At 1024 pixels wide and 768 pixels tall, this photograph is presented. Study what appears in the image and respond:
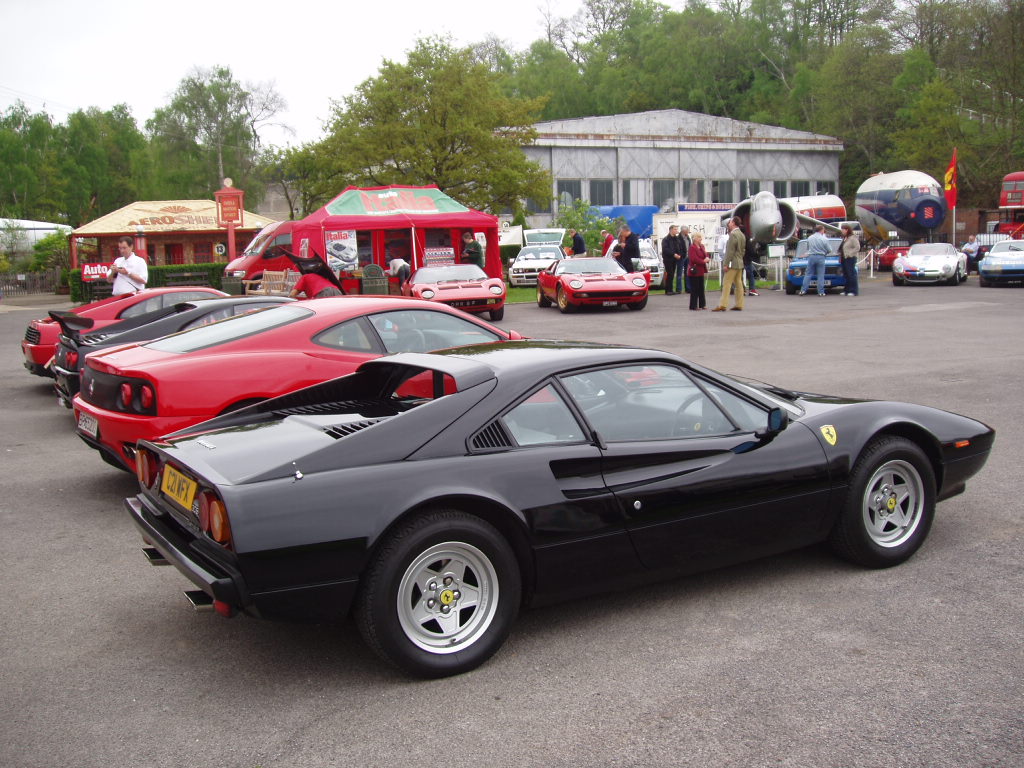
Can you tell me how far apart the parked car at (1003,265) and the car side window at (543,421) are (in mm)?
25026

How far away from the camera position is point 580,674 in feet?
10.9

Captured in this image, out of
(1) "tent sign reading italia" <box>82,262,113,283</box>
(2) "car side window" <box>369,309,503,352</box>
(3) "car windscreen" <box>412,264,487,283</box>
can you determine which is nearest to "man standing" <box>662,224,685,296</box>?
(3) "car windscreen" <box>412,264,487,283</box>

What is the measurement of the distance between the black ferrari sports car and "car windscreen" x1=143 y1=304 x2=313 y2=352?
217cm

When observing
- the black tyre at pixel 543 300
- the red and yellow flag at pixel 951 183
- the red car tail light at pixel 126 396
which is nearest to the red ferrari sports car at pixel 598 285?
the black tyre at pixel 543 300

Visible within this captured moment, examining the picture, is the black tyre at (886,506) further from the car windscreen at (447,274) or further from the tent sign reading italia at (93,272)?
the tent sign reading italia at (93,272)

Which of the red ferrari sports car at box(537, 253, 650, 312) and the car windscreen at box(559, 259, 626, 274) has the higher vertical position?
the car windscreen at box(559, 259, 626, 274)

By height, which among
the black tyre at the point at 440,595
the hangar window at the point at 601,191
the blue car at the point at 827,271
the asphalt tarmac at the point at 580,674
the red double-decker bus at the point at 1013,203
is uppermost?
the hangar window at the point at 601,191

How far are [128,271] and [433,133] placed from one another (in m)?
23.3

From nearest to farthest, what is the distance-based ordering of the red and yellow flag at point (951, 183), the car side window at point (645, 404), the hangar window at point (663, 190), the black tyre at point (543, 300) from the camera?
the car side window at point (645, 404)
the black tyre at point (543, 300)
the red and yellow flag at point (951, 183)
the hangar window at point (663, 190)

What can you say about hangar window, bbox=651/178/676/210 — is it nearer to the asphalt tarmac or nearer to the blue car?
the blue car

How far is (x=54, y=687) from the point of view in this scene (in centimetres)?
331

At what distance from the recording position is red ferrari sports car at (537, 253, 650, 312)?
19.7 metres

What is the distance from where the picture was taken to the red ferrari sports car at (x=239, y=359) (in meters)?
5.55

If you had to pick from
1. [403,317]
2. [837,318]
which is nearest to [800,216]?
[837,318]
